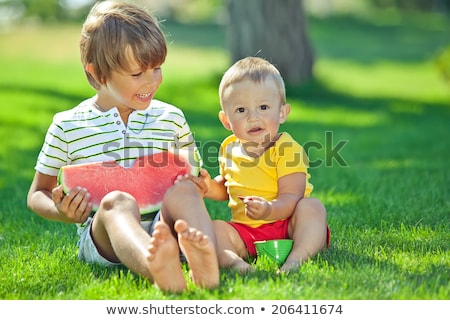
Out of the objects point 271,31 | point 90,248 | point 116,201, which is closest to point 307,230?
point 116,201

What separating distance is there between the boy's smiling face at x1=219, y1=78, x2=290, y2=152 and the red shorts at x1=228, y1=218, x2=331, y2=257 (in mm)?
465

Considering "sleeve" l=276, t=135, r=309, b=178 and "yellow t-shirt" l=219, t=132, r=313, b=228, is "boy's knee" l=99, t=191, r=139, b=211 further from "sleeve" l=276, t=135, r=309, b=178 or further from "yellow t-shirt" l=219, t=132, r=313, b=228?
"sleeve" l=276, t=135, r=309, b=178

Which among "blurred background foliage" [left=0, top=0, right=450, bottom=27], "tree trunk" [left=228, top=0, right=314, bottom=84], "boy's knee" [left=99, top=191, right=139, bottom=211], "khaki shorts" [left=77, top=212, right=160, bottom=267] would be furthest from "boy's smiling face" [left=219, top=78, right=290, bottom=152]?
"blurred background foliage" [left=0, top=0, right=450, bottom=27]

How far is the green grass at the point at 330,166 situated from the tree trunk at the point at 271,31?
1.78ft

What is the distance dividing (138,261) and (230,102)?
3.76 feet

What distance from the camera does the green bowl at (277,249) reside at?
12.7 ft

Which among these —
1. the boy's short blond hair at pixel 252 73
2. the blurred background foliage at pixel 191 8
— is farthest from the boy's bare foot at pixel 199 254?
the blurred background foliage at pixel 191 8

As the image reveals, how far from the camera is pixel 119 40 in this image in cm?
389

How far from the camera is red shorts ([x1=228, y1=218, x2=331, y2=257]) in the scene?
4070 millimetres

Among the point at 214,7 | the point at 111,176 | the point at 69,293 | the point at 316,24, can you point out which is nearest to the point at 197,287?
the point at 69,293

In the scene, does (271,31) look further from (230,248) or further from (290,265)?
(290,265)

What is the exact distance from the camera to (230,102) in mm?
4137

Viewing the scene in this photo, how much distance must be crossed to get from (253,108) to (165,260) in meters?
A: 1.16
